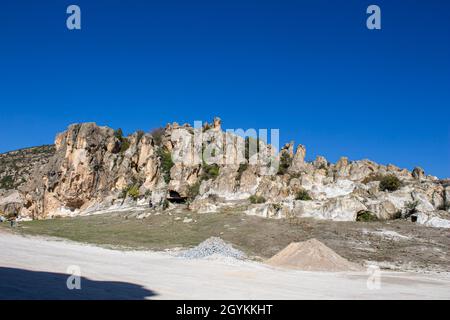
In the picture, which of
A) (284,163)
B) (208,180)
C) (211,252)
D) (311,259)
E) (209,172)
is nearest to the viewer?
(311,259)

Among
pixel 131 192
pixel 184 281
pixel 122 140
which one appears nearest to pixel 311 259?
pixel 184 281

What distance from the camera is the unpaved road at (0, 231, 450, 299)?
10.8m

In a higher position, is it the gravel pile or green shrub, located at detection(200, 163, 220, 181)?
green shrub, located at detection(200, 163, 220, 181)

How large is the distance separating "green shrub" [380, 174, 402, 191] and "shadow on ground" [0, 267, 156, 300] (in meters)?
42.9

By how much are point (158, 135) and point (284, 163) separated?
32.1 m

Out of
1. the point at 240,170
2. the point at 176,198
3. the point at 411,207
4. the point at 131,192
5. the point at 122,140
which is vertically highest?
the point at 122,140

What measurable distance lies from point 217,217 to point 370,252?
19754 millimetres

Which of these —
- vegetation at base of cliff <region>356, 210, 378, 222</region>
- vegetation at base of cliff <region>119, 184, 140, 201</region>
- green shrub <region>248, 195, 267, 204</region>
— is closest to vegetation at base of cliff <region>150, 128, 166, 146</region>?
vegetation at base of cliff <region>119, 184, 140, 201</region>

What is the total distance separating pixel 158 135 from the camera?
88.1 metres

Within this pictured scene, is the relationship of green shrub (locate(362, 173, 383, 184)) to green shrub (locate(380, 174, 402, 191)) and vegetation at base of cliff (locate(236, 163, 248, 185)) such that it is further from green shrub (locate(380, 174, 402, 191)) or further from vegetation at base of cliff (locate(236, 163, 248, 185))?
vegetation at base of cliff (locate(236, 163, 248, 185))

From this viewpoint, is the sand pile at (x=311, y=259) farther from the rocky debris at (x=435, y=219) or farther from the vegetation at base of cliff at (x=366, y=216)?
the vegetation at base of cliff at (x=366, y=216)

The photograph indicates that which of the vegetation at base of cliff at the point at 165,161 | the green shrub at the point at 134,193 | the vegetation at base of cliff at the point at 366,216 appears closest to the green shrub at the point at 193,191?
the green shrub at the point at 134,193

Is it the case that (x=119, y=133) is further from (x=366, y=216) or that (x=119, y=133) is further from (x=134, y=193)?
(x=366, y=216)
